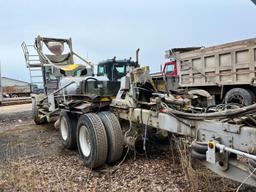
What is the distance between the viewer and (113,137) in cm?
444

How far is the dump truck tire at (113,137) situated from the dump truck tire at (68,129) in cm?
130

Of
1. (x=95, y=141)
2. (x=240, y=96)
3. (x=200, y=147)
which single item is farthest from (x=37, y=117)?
(x=200, y=147)

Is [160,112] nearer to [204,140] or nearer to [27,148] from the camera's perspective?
[204,140]

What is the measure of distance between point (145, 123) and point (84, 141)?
144 centimetres

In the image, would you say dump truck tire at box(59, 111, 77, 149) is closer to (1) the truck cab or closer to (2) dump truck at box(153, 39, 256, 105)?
(2) dump truck at box(153, 39, 256, 105)

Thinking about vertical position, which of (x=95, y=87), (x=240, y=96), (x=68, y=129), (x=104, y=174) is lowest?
(x=104, y=174)

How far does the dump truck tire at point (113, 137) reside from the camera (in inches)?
175

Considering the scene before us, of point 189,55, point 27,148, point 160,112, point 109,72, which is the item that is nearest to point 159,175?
point 160,112

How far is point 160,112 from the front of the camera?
3.84 meters

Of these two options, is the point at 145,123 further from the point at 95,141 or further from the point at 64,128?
the point at 64,128

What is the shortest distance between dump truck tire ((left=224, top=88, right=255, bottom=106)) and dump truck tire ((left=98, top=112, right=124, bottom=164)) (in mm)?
3834

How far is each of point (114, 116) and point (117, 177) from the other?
1.00 meters

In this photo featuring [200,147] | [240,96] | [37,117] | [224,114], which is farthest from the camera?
[37,117]

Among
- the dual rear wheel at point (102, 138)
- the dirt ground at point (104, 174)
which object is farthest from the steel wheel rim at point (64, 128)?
the dual rear wheel at point (102, 138)
